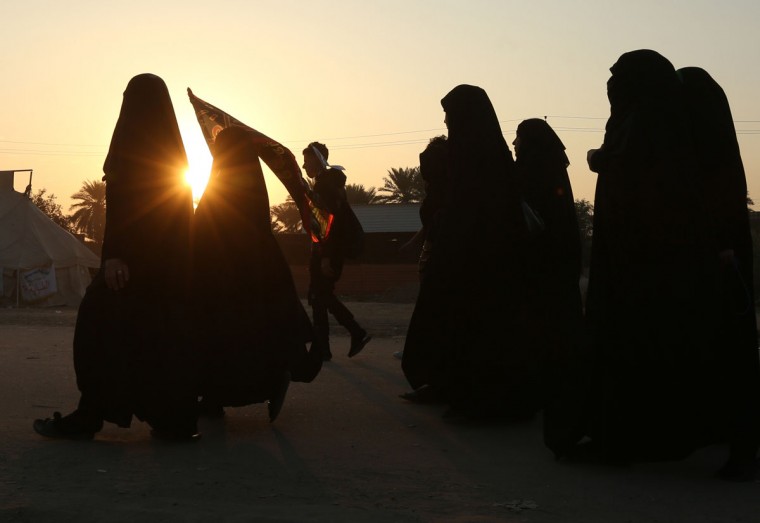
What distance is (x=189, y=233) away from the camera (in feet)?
19.7

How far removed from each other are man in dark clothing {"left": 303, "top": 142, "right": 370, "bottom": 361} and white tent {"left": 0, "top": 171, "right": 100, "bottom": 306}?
1731cm

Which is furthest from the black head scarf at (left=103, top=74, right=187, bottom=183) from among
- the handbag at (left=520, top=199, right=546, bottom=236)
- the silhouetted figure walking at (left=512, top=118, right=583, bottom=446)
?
the silhouetted figure walking at (left=512, top=118, right=583, bottom=446)

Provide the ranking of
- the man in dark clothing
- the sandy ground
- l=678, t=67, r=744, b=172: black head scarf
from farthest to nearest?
the man in dark clothing → l=678, t=67, r=744, b=172: black head scarf → the sandy ground

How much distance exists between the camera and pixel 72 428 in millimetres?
5863

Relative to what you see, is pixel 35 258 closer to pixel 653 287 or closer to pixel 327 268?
pixel 327 268

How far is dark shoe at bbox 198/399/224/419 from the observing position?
6520mm

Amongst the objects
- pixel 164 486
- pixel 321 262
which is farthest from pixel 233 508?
pixel 321 262

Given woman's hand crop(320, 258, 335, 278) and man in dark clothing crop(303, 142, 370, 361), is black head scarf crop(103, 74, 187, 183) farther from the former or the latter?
woman's hand crop(320, 258, 335, 278)

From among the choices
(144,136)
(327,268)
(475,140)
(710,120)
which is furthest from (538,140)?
(327,268)

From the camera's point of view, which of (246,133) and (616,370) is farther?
(246,133)

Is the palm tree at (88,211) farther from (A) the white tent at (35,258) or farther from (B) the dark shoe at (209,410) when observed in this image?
(B) the dark shoe at (209,410)

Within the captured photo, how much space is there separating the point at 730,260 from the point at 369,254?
35.8m

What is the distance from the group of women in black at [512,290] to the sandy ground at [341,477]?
0.68ft

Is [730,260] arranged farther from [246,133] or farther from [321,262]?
[321,262]
